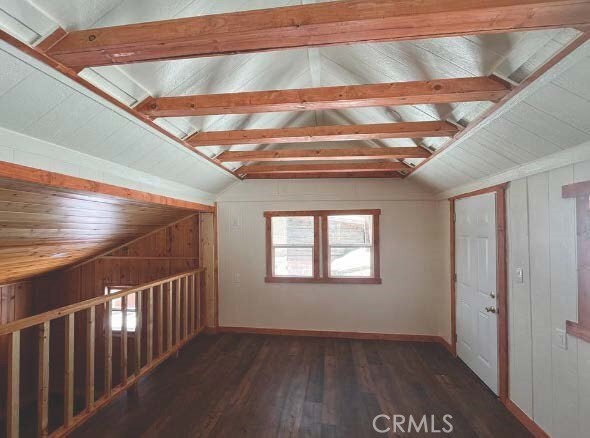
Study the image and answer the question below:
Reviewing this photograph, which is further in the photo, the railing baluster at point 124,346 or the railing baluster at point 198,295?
the railing baluster at point 198,295

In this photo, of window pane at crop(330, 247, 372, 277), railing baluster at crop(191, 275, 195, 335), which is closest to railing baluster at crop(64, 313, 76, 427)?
railing baluster at crop(191, 275, 195, 335)

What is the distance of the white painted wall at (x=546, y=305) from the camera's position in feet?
6.17

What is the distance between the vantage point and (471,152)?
246 cm

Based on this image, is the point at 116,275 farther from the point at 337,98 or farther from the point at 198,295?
the point at 337,98

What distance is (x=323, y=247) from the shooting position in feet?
14.0

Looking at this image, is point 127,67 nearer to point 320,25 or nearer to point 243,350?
point 320,25

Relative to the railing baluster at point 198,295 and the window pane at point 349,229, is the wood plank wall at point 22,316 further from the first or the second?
the window pane at point 349,229

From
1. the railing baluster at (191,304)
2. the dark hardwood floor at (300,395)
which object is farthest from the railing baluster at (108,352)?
the railing baluster at (191,304)

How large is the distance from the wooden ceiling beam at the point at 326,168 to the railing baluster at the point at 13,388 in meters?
2.73

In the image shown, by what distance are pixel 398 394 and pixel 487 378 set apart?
949 mm

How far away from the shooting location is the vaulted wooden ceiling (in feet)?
3.50

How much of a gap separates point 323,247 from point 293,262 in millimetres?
517

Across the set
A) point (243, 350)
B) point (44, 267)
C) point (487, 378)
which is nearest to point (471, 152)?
point (487, 378)

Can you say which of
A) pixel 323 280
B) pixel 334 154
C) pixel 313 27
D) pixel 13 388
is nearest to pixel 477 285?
pixel 323 280
